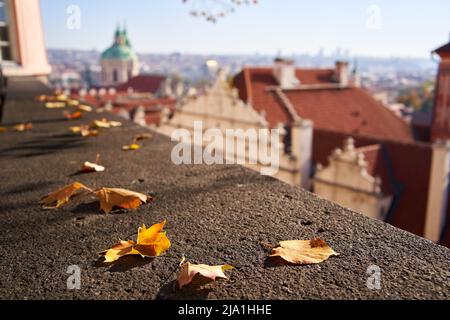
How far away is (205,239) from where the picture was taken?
1.35 metres

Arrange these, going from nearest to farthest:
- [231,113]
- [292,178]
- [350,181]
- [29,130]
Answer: [29,130], [350,181], [292,178], [231,113]

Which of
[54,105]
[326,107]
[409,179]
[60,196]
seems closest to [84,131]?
[60,196]

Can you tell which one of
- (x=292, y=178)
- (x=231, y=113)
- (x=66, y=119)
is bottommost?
(x=292, y=178)

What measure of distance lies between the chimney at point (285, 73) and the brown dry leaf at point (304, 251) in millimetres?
22989

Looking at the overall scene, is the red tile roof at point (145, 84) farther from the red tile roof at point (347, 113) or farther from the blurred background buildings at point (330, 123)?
the red tile roof at point (347, 113)

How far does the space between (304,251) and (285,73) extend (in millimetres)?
23911

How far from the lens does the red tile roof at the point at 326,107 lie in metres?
21.8

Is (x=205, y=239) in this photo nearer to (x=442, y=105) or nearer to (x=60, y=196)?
(x=60, y=196)

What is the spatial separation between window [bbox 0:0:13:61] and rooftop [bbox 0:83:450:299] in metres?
7.72

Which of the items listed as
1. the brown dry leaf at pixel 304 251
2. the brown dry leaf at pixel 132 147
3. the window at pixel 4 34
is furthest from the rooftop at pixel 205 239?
the window at pixel 4 34
